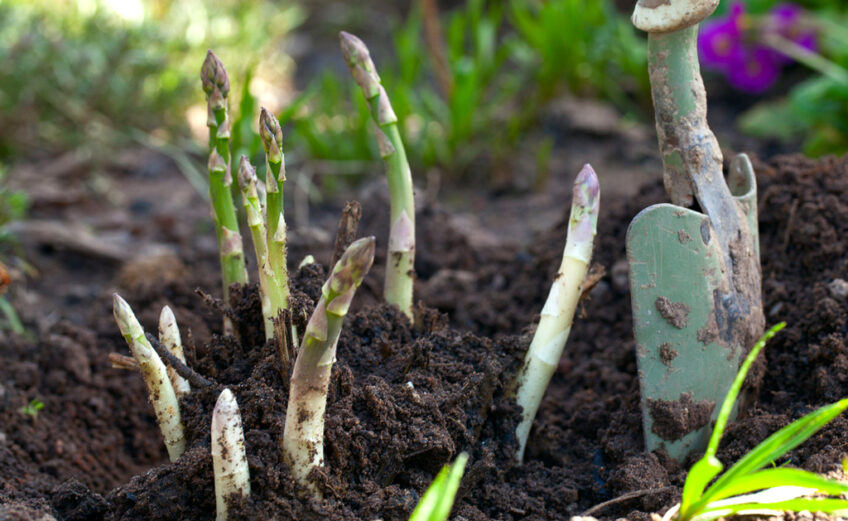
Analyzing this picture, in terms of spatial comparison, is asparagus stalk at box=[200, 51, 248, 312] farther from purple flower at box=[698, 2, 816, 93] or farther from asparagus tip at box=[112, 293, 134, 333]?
purple flower at box=[698, 2, 816, 93]

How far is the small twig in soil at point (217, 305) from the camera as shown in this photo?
4.80 feet

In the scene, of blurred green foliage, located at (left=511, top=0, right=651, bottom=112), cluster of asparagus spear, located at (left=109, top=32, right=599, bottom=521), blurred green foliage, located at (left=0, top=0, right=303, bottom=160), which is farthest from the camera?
blurred green foliage, located at (left=511, top=0, right=651, bottom=112)

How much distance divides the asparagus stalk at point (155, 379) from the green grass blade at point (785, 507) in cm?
90

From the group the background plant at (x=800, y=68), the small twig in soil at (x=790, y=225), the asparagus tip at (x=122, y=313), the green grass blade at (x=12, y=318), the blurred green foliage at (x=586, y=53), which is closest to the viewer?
the asparagus tip at (x=122, y=313)

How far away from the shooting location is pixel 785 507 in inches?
43.7

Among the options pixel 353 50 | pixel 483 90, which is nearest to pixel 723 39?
pixel 483 90

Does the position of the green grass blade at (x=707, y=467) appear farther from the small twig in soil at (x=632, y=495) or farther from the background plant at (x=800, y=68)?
the background plant at (x=800, y=68)

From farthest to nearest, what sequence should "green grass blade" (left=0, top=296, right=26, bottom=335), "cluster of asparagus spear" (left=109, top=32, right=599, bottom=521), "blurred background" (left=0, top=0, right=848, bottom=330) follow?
"blurred background" (left=0, top=0, right=848, bottom=330), "green grass blade" (left=0, top=296, right=26, bottom=335), "cluster of asparagus spear" (left=109, top=32, right=599, bottom=521)

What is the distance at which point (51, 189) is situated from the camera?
335 centimetres

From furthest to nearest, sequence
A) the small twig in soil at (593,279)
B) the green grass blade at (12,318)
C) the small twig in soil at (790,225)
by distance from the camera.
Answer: the green grass blade at (12,318), the small twig in soil at (790,225), the small twig in soil at (593,279)

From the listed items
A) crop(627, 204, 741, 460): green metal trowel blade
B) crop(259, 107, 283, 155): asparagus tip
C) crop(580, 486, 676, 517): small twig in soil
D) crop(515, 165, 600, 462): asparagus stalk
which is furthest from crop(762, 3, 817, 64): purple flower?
crop(259, 107, 283, 155): asparagus tip

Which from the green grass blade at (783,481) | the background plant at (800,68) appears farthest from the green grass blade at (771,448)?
the background plant at (800,68)

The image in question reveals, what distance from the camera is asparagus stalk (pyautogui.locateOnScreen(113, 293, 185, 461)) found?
128 cm

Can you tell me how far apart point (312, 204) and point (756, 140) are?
2.21 m
